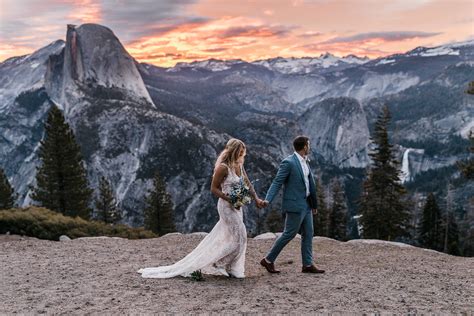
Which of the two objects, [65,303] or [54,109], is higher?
[54,109]

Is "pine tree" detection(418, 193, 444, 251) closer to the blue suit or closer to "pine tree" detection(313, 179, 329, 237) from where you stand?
"pine tree" detection(313, 179, 329, 237)

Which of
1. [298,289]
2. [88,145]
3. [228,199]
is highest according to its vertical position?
[228,199]

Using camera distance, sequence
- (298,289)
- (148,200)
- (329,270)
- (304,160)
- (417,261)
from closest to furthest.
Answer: (298,289) < (304,160) < (329,270) < (417,261) < (148,200)

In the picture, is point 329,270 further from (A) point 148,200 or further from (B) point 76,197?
(A) point 148,200

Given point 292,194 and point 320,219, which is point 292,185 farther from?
point 320,219

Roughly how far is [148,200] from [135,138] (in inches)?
4148

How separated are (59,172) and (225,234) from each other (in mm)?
31719

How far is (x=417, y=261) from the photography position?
14102mm

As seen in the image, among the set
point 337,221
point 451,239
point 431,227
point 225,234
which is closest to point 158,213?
point 337,221

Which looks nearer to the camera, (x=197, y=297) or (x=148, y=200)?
(x=197, y=297)

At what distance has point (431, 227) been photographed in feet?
196

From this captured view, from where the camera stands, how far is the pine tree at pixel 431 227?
59688 millimetres

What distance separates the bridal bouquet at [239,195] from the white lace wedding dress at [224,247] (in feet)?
0.38

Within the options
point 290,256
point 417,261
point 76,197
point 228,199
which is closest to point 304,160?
point 228,199
